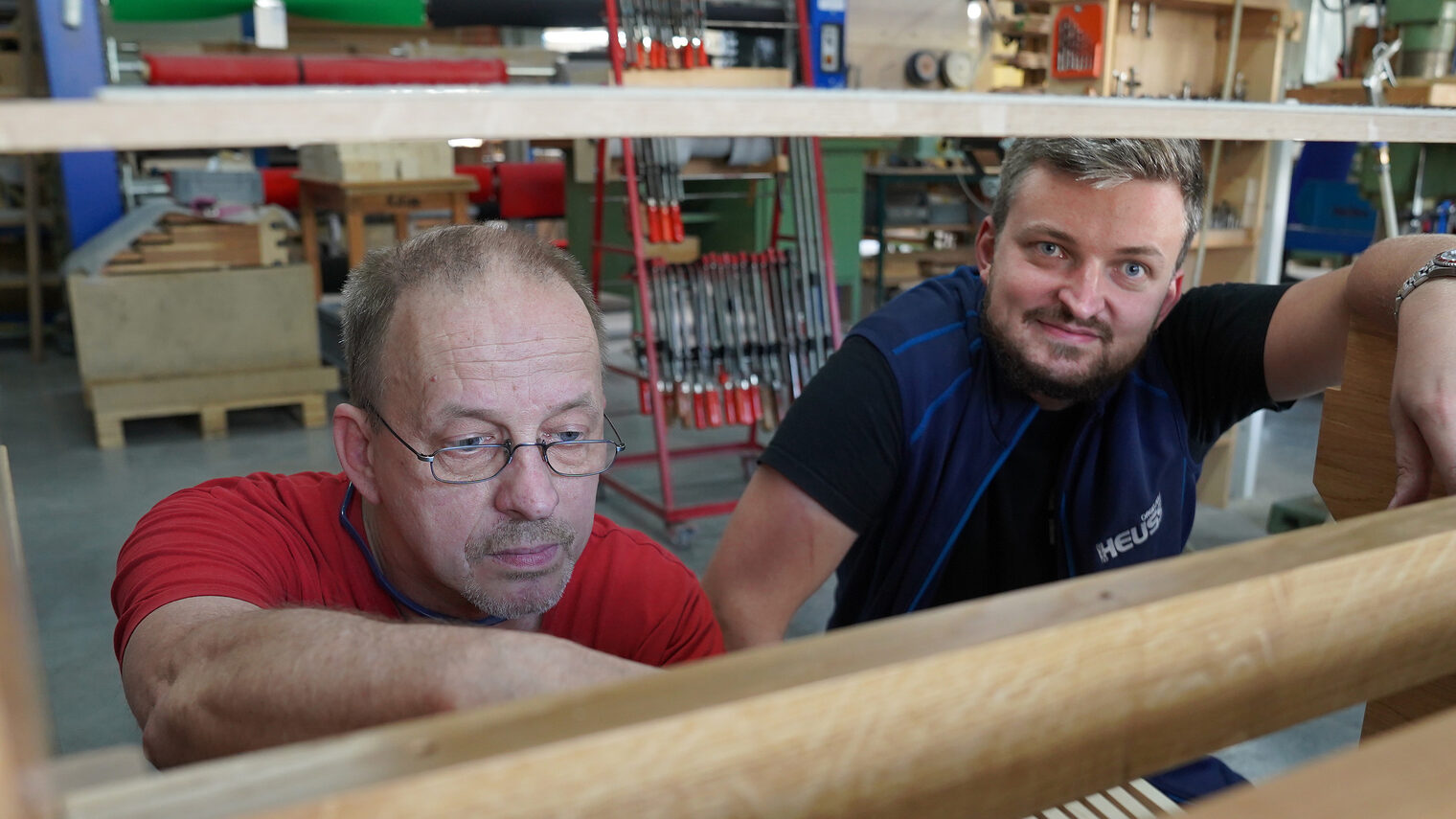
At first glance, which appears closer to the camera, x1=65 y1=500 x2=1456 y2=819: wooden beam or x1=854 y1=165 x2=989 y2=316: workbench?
x1=65 y1=500 x2=1456 y2=819: wooden beam

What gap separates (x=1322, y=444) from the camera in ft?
3.52

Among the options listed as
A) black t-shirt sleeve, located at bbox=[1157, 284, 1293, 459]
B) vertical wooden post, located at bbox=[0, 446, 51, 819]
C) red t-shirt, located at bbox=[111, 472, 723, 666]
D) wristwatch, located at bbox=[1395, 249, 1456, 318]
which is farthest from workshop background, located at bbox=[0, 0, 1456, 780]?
vertical wooden post, located at bbox=[0, 446, 51, 819]

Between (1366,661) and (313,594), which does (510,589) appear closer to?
(313,594)

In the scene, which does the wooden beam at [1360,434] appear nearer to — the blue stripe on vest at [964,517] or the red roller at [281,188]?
the blue stripe on vest at [964,517]

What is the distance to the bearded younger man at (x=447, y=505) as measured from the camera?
3.30ft

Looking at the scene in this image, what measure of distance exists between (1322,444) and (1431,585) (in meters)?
0.48

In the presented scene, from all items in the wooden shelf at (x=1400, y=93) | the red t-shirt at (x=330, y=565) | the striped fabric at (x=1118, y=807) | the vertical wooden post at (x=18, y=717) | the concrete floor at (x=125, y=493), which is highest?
the wooden shelf at (x=1400, y=93)

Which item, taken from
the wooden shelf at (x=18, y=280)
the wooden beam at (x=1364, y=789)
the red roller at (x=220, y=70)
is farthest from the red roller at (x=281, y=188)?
the wooden beam at (x=1364, y=789)

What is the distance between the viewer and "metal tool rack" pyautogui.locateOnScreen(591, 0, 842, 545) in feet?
11.4

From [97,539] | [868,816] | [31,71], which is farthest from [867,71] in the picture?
[868,816]

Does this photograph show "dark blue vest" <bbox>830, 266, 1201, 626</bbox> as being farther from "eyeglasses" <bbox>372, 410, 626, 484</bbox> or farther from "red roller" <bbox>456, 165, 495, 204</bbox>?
"red roller" <bbox>456, 165, 495, 204</bbox>

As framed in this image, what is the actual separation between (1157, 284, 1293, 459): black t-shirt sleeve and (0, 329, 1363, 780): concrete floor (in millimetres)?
1159

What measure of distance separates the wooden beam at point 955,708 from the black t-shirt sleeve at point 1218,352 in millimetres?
835

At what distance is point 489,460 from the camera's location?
108cm
